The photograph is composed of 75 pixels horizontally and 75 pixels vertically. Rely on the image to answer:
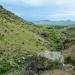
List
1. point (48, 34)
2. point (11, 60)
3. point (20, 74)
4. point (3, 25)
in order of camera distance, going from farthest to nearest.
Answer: point (48, 34), point (3, 25), point (11, 60), point (20, 74)

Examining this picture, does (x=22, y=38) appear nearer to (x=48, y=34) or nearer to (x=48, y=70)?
(x=48, y=34)

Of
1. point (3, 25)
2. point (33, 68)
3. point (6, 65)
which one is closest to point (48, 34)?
point (3, 25)

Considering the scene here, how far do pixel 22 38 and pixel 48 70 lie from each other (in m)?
31.1

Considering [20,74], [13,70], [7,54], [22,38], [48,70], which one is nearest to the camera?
[48,70]

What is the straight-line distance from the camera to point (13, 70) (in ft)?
111

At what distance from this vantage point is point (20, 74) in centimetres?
3112

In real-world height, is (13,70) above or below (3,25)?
below

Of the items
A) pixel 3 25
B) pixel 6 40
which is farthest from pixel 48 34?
pixel 6 40

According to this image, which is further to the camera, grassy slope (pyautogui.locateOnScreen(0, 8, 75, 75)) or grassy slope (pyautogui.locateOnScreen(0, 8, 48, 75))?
grassy slope (pyautogui.locateOnScreen(0, 8, 48, 75))

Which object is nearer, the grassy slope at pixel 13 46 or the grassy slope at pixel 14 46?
the grassy slope at pixel 14 46

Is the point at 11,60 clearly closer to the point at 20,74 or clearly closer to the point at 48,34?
the point at 20,74

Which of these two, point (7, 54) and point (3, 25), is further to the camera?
point (3, 25)

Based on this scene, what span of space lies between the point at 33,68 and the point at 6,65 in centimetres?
1188

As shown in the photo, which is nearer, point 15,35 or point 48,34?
point 15,35
